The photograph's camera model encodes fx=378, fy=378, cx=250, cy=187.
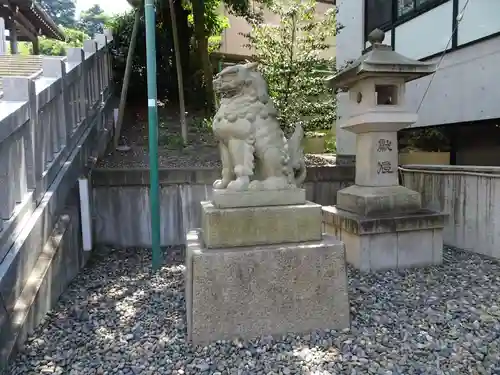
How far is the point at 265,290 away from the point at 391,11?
7331mm

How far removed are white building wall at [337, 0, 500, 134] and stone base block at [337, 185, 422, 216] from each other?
95.5 inches

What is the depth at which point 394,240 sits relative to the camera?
462 centimetres

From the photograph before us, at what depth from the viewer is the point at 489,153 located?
7062mm

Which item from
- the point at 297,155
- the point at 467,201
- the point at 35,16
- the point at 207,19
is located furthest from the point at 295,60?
the point at 35,16

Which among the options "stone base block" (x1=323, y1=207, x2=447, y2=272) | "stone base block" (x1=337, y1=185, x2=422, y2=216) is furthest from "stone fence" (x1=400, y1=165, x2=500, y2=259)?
"stone base block" (x1=337, y1=185, x2=422, y2=216)

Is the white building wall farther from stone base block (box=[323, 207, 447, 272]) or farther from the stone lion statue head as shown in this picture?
the stone lion statue head

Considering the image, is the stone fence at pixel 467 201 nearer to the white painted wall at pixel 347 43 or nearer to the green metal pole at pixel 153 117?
the white painted wall at pixel 347 43

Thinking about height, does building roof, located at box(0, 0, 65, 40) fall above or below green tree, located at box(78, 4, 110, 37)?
below

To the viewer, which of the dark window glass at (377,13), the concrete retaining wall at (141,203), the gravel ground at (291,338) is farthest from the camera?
the dark window glass at (377,13)

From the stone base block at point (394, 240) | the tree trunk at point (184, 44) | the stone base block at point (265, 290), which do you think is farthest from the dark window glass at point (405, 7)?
the stone base block at point (265, 290)

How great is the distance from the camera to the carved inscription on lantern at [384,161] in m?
4.93

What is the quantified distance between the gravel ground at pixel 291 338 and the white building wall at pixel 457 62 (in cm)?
333

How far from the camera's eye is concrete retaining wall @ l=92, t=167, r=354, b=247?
17.7 ft

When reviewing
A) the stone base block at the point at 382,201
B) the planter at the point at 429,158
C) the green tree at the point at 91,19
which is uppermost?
the green tree at the point at 91,19
